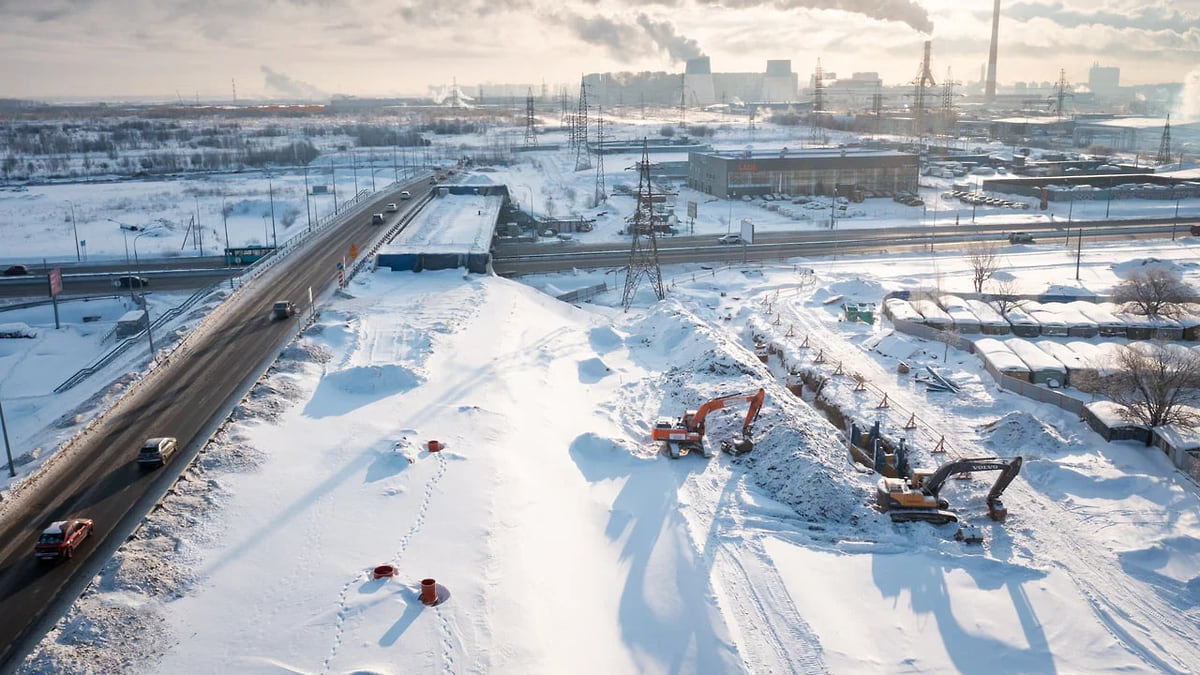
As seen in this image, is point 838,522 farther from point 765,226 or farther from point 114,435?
point 765,226

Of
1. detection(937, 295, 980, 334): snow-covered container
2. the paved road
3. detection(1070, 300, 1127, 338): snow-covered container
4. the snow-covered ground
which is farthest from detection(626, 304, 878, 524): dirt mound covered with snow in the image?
the paved road

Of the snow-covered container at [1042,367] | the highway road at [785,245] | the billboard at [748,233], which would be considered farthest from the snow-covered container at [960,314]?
the billboard at [748,233]

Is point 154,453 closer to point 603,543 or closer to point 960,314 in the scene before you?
point 603,543

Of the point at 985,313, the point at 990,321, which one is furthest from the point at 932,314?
the point at 985,313

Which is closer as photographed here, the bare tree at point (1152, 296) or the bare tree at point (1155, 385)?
the bare tree at point (1155, 385)

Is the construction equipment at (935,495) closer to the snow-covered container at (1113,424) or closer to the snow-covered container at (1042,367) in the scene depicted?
the snow-covered container at (1113,424)
